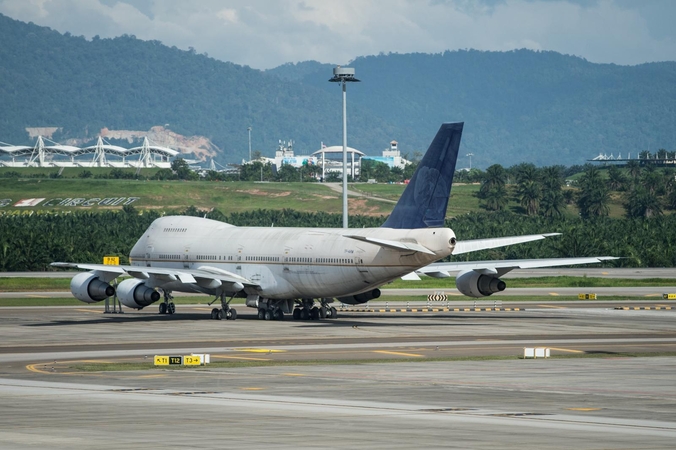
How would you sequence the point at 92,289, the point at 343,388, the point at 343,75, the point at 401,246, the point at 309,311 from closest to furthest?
the point at 343,388 < the point at 401,246 < the point at 92,289 < the point at 309,311 < the point at 343,75

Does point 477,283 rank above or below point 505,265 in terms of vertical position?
below

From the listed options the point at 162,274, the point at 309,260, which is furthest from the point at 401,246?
the point at 162,274

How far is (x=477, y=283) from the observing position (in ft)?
203

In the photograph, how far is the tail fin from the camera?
A: 2170 inches

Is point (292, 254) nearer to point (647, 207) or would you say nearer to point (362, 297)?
point (362, 297)

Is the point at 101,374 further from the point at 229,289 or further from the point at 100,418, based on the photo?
the point at 229,289

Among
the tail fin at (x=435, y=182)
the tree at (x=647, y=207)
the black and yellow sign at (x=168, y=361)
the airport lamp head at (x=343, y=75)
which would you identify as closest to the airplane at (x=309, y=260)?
the tail fin at (x=435, y=182)

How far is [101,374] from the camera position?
36.0 metres

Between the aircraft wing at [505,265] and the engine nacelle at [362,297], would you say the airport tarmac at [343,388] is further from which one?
the engine nacelle at [362,297]

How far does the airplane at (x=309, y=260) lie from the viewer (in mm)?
55375

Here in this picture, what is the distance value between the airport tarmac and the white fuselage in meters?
2.87

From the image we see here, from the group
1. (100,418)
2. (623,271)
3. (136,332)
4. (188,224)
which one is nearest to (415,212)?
(136,332)

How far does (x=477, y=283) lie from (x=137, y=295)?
19.5 meters

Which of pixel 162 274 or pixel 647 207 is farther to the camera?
pixel 647 207
